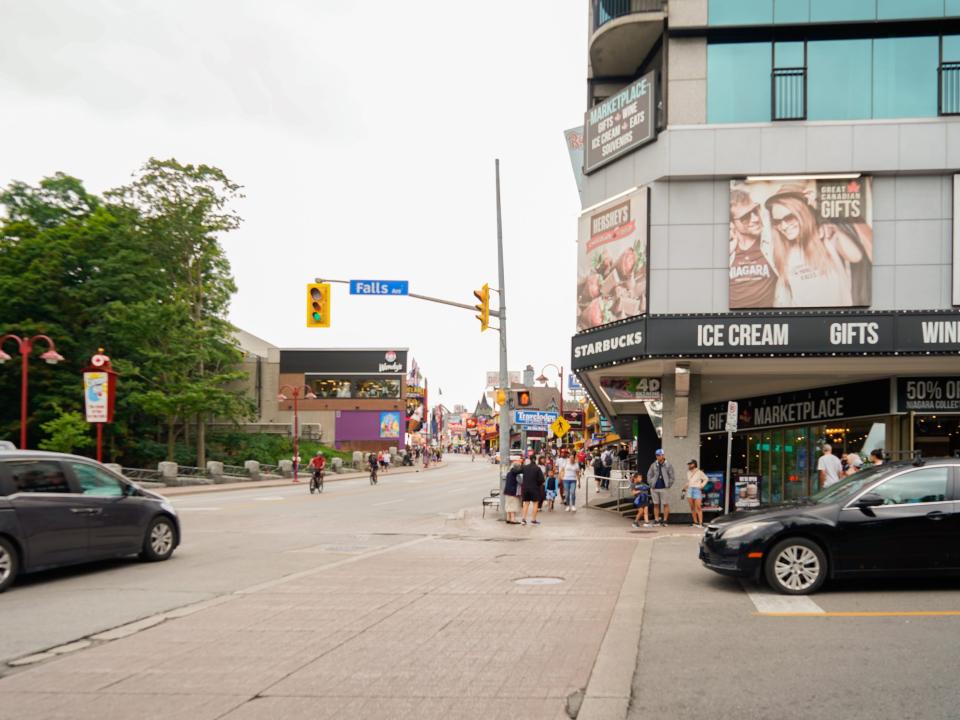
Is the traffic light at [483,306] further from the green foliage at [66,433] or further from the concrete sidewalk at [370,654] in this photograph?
the green foliage at [66,433]

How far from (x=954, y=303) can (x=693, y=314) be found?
19.2ft

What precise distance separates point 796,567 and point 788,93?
15087mm

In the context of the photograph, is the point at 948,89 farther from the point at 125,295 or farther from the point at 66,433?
the point at 125,295

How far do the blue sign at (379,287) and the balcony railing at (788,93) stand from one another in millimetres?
10022

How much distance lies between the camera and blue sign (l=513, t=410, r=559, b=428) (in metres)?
28.6

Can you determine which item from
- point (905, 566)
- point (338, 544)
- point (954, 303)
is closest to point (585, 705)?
point (905, 566)

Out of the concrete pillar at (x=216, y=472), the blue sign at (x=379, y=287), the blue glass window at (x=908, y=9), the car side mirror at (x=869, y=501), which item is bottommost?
the concrete pillar at (x=216, y=472)

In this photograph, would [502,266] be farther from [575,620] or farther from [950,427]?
[575,620]

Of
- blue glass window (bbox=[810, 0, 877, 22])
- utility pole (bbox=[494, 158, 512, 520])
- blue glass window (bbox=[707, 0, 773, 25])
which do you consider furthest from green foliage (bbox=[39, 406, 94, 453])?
blue glass window (bbox=[810, 0, 877, 22])

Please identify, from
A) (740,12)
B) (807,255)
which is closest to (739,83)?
(740,12)

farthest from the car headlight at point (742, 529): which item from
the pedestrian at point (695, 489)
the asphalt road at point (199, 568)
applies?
the pedestrian at point (695, 489)

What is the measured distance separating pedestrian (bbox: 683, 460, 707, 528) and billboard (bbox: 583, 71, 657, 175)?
8345mm

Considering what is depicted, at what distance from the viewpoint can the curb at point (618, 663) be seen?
19.2ft

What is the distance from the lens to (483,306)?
22797 mm
